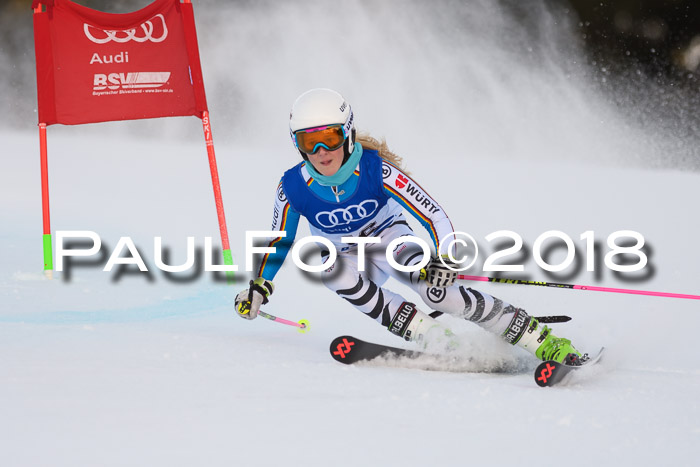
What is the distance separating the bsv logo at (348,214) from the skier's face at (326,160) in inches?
8.1

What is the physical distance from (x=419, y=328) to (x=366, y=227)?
0.48 m

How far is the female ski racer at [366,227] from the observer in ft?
9.41

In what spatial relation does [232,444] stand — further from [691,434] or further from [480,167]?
[480,167]

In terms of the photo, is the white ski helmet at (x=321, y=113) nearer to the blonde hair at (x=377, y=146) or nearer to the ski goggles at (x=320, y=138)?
the ski goggles at (x=320, y=138)

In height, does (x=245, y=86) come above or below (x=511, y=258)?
above

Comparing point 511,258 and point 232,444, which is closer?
point 232,444

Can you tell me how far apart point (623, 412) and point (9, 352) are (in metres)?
2.28

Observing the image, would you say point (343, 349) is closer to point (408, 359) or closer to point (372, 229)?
point (408, 359)

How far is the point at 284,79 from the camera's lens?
15281 millimetres

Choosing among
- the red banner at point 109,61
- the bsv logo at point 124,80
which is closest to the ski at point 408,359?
the red banner at point 109,61

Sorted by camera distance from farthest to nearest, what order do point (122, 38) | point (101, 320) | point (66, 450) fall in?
point (122, 38)
point (101, 320)
point (66, 450)

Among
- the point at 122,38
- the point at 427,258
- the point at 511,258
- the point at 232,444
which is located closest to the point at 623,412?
Answer: the point at 427,258

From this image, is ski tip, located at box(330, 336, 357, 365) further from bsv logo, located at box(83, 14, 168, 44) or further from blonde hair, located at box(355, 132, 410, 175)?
bsv logo, located at box(83, 14, 168, 44)

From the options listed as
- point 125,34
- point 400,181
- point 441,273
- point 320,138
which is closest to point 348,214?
point 400,181
